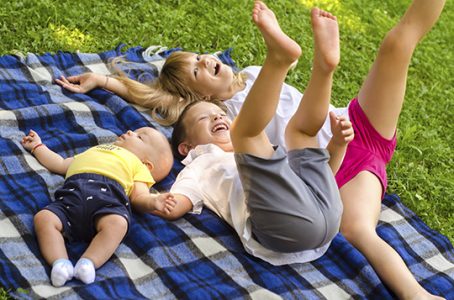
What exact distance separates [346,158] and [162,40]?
6.81 feet

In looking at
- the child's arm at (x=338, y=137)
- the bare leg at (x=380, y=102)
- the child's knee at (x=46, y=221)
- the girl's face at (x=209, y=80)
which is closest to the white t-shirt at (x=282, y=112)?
the girl's face at (x=209, y=80)

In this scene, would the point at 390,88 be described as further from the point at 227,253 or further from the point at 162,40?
the point at 162,40

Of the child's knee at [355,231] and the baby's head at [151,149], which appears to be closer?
the child's knee at [355,231]

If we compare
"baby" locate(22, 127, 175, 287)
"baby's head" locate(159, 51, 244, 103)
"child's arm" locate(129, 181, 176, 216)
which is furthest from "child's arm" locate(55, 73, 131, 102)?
"child's arm" locate(129, 181, 176, 216)

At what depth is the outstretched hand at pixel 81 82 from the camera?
163 inches

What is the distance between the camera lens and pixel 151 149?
3.40 metres

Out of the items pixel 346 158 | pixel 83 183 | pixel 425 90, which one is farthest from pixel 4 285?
pixel 425 90

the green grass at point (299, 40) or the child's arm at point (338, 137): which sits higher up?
the child's arm at point (338, 137)

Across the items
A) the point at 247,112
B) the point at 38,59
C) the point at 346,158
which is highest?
the point at 247,112

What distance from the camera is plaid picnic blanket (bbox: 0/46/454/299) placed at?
279 centimetres

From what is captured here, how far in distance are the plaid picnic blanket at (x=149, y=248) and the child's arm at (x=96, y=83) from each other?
127 millimetres

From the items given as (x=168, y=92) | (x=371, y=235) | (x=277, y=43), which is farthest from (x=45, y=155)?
(x=371, y=235)

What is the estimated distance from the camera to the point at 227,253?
10.1 ft

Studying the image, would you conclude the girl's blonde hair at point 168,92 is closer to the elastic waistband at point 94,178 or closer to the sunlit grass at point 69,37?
the sunlit grass at point 69,37
